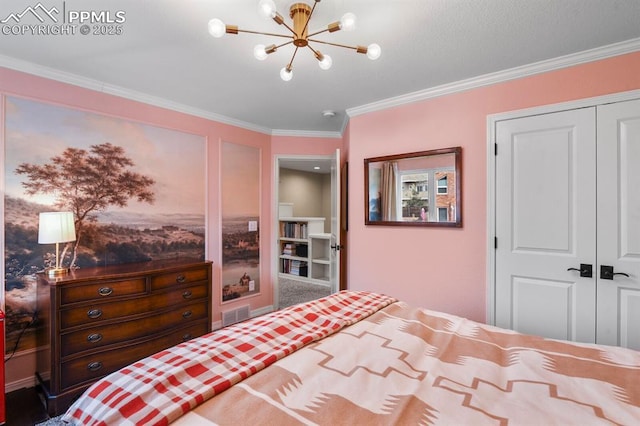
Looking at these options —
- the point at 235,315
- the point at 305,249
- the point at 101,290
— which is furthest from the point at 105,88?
the point at 305,249

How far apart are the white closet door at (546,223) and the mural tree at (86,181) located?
3246 mm

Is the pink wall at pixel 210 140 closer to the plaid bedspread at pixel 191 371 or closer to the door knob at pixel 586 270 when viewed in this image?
the plaid bedspread at pixel 191 371

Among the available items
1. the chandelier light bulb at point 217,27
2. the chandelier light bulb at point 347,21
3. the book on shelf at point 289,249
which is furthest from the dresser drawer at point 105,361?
the book on shelf at point 289,249

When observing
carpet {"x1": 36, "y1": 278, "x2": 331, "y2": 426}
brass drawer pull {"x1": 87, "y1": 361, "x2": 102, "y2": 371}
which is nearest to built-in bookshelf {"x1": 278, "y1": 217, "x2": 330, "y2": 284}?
carpet {"x1": 36, "y1": 278, "x2": 331, "y2": 426}

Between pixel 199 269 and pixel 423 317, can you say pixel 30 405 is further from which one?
pixel 423 317

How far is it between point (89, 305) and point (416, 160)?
2.86 m

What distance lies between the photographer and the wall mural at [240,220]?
11.6 ft

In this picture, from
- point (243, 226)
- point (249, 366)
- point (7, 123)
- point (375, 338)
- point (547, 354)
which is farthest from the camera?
point (243, 226)

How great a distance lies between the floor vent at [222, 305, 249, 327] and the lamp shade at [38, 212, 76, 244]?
1.82 m

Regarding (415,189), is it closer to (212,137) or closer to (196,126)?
(212,137)

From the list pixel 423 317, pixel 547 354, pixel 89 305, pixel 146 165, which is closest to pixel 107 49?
pixel 146 165

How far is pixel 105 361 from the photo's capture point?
2.18 m

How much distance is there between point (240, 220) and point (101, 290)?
171 centimetres

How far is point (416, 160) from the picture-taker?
281cm
